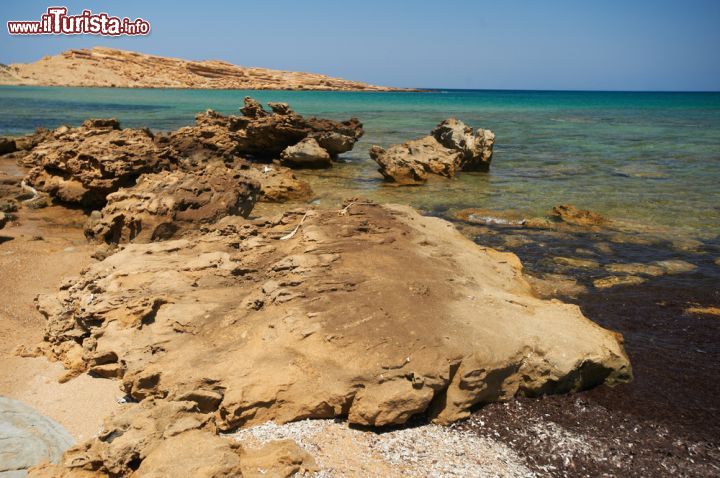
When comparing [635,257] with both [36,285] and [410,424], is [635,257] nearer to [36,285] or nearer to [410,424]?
[410,424]

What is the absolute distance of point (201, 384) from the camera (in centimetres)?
384

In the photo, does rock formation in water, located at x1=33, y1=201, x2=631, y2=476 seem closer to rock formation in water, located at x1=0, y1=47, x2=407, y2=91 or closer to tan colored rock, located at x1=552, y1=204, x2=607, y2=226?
tan colored rock, located at x1=552, y1=204, x2=607, y2=226

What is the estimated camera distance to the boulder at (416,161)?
46.5ft

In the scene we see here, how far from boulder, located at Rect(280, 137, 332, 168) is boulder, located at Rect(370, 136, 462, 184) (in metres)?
1.71

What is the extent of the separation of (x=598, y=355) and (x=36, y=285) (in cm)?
582

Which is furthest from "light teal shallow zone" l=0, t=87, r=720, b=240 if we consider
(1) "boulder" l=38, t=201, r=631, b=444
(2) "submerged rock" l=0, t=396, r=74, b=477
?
(2) "submerged rock" l=0, t=396, r=74, b=477

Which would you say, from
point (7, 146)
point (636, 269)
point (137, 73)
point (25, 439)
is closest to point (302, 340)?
point (25, 439)

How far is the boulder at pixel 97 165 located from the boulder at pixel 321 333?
4512 mm

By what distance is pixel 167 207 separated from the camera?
7438 mm

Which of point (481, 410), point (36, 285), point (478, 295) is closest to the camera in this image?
point (481, 410)

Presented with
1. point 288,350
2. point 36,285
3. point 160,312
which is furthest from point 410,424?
point 36,285

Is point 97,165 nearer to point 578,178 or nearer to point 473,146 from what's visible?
point 473,146

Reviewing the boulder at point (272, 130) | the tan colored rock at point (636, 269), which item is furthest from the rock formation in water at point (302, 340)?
the boulder at point (272, 130)

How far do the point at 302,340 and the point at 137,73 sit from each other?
88481mm
